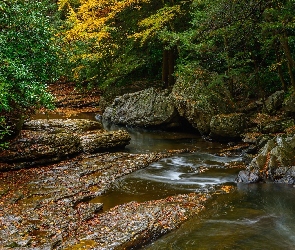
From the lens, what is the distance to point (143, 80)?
23375 mm

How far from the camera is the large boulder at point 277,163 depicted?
9508 mm

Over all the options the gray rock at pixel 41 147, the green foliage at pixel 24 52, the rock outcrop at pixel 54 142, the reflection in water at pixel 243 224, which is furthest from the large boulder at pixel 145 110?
the reflection in water at pixel 243 224

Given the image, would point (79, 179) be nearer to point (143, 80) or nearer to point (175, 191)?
point (175, 191)

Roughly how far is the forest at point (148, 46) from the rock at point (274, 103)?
0.32 meters

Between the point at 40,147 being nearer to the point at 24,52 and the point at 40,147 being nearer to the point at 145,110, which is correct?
the point at 24,52

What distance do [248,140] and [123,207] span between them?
23.6ft

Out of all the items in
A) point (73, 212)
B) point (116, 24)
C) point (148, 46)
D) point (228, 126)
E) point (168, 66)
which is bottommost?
point (73, 212)

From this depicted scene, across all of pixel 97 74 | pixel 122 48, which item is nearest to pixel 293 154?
pixel 122 48

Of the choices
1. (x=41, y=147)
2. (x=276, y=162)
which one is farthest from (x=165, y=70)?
(x=276, y=162)

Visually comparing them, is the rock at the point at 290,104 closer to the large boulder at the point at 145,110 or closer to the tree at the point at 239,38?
the tree at the point at 239,38

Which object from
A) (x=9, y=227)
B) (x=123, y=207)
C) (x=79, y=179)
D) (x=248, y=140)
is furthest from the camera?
(x=248, y=140)

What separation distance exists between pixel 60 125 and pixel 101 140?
202cm

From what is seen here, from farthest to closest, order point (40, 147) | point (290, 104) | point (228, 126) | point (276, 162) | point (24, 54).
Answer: point (228, 126) → point (290, 104) → point (40, 147) → point (276, 162) → point (24, 54)

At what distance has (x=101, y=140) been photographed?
13.1m
